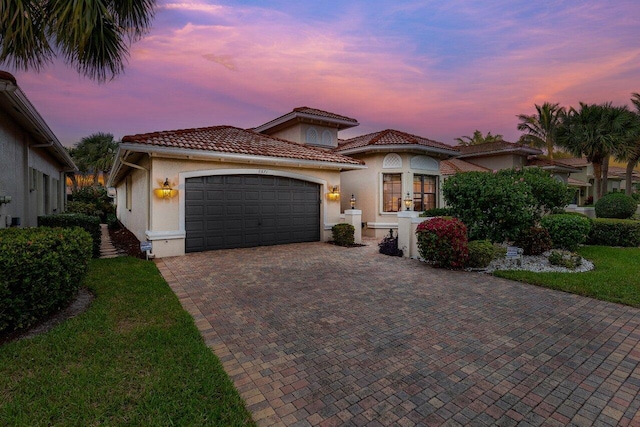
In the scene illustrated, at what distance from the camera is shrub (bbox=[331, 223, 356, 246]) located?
11.8 meters

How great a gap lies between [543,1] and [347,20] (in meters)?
6.35

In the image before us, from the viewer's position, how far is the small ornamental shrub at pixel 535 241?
9422 millimetres

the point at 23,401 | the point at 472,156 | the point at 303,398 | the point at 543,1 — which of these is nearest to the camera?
the point at 23,401

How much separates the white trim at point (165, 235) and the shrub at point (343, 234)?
18.0 ft

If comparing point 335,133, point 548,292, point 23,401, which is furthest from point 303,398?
point 335,133

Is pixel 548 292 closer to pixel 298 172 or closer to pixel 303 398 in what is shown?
pixel 303 398

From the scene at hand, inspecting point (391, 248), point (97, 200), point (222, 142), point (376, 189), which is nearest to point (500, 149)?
point (376, 189)

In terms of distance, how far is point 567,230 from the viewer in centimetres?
978

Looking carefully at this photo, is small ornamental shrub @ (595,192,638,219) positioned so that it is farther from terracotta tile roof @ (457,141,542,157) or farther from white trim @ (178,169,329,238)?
white trim @ (178,169,329,238)

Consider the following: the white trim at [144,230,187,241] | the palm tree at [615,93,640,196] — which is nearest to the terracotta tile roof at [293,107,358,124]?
the white trim at [144,230,187,241]

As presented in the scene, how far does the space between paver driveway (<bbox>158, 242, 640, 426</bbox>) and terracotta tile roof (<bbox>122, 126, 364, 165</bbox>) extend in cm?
429

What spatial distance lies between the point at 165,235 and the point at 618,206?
19742 millimetres

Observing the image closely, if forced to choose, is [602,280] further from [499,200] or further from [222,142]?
[222,142]

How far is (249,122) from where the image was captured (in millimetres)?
21750
